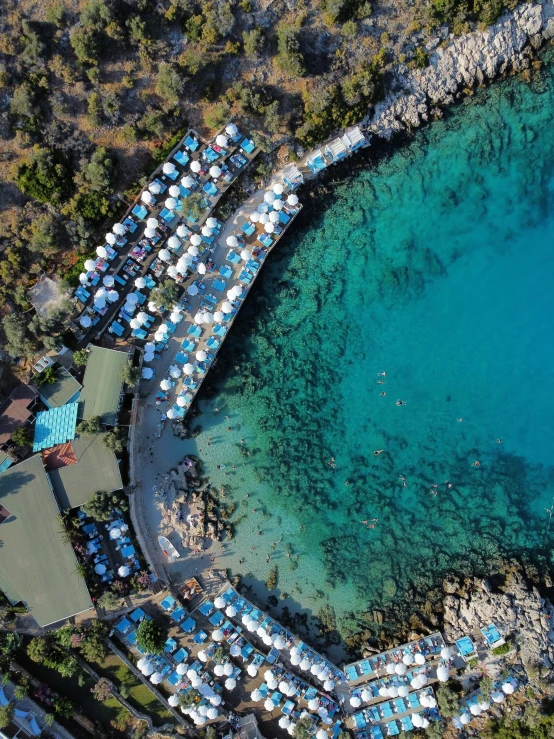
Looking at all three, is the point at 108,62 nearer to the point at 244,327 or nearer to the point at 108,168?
the point at 108,168

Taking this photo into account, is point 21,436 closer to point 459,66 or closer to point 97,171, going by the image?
point 97,171

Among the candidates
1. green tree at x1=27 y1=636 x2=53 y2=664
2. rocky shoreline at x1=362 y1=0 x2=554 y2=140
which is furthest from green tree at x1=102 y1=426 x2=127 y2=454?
rocky shoreline at x1=362 y1=0 x2=554 y2=140

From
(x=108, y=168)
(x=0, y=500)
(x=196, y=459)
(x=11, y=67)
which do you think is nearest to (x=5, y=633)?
(x=0, y=500)

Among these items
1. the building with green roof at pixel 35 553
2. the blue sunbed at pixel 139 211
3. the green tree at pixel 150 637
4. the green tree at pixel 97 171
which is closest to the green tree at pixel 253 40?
the green tree at pixel 97 171

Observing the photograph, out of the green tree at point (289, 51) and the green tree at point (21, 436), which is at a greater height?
the green tree at point (289, 51)

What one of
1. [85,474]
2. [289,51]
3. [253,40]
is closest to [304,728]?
[85,474]

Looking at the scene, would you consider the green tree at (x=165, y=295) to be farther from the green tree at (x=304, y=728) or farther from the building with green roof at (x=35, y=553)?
the green tree at (x=304, y=728)

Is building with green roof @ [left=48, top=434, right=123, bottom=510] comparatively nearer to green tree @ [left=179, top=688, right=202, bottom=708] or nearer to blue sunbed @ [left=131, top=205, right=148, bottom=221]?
green tree @ [left=179, top=688, right=202, bottom=708]
